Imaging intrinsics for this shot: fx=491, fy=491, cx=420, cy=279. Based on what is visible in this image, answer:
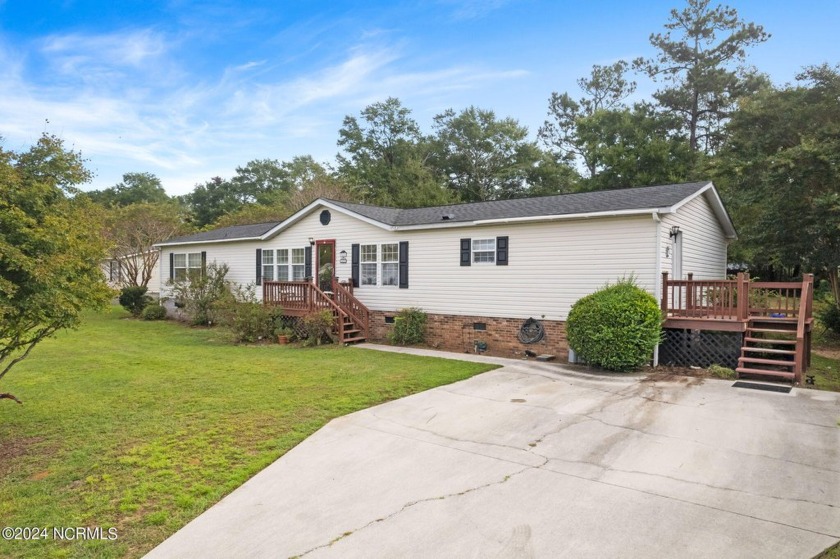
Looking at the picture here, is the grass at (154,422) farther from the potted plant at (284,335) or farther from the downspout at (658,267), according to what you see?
the downspout at (658,267)

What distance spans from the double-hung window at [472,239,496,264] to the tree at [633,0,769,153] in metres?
24.1

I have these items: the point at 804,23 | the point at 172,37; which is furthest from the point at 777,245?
the point at 172,37

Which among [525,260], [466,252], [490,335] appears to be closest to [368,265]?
[466,252]

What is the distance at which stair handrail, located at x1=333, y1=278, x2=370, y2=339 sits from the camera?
1422cm

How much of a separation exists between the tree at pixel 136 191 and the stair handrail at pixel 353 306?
43.8 metres

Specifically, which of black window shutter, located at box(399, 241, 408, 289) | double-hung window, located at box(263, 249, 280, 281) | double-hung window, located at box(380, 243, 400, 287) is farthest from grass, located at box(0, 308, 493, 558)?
double-hung window, located at box(263, 249, 280, 281)

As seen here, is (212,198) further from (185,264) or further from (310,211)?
(310,211)

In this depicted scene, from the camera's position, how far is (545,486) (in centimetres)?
437

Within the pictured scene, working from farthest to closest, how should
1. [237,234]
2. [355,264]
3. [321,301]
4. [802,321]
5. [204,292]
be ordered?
1. [237,234]
2. [204,292]
3. [355,264]
4. [321,301]
5. [802,321]

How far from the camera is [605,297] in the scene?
376 inches

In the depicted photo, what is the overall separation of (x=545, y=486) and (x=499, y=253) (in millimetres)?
8197

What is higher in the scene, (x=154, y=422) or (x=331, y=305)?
(x=331, y=305)

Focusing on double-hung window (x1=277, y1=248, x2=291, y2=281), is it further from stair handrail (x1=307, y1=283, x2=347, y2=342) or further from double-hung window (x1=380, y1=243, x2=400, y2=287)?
double-hung window (x1=380, y1=243, x2=400, y2=287)

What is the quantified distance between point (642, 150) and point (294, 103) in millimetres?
18325
